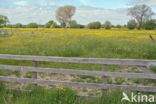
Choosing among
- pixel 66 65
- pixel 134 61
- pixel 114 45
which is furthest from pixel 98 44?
pixel 134 61

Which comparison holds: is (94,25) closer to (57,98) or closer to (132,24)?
(132,24)

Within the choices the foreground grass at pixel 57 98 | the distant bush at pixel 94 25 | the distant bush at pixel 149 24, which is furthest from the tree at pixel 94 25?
the foreground grass at pixel 57 98

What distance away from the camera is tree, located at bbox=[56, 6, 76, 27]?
47234 millimetres

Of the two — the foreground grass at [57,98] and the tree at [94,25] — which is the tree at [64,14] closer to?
the tree at [94,25]

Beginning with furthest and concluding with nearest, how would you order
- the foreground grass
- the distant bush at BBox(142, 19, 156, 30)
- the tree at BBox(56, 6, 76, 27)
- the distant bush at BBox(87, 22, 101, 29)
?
the tree at BBox(56, 6, 76, 27) → the distant bush at BBox(87, 22, 101, 29) → the distant bush at BBox(142, 19, 156, 30) → the foreground grass

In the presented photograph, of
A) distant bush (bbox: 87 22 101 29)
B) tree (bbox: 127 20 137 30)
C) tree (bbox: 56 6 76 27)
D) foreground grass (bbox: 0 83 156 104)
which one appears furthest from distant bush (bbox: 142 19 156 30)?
tree (bbox: 56 6 76 27)

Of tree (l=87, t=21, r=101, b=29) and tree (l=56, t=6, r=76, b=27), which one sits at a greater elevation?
tree (l=56, t=6, r=76, b=27)

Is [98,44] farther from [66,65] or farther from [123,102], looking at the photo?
[123,102]

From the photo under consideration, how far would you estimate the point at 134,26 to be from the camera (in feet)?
86.3

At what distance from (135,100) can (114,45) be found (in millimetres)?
7327

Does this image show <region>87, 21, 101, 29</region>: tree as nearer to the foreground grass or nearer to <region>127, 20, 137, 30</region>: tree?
<region>127, 20, 137, 30</region>: tree

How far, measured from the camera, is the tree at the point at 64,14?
47234mm

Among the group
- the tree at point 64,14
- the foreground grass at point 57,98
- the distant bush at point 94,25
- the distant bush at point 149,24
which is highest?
the tree at point 64,14

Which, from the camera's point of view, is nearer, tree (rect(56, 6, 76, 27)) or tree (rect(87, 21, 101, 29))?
tree (rect(87, 21, 101, 29))
